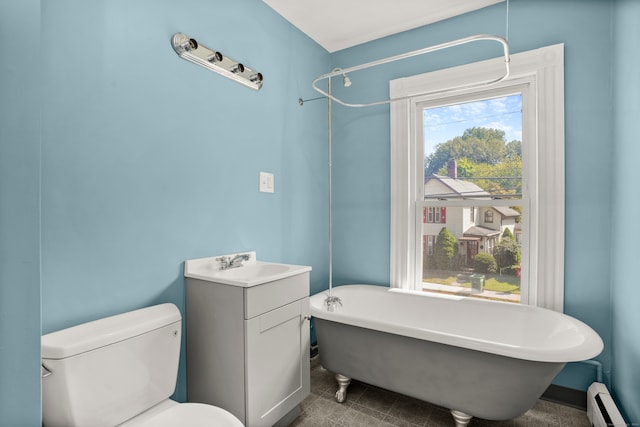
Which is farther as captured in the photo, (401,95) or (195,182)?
(401,95)

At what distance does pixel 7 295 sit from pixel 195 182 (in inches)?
44.7

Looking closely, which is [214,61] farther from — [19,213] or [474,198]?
[474,198]

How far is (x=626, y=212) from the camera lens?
5.46ft

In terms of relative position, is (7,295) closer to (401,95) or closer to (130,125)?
(130,125)

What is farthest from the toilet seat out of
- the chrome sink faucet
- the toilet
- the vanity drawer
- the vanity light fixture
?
the vanity light fixture

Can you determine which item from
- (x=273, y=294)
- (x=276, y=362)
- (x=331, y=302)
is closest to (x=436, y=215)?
(x=331, y=302)

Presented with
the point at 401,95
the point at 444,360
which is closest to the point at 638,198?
the point at 444,360

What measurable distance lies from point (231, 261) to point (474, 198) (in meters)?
1.77

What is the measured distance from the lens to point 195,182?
177 cm

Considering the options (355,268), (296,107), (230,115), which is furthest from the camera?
(355,268)

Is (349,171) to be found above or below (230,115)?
below

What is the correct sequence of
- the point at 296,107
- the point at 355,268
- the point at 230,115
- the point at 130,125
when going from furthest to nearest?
1. the point at 355,268
2. the point at 296,107
3. the point at 230,115
4. the point at 130,125

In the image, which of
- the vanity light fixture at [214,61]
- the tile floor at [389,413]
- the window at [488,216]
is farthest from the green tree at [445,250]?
the vanity light fixture at [214,61]

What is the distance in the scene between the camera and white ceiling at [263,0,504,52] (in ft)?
7.38
